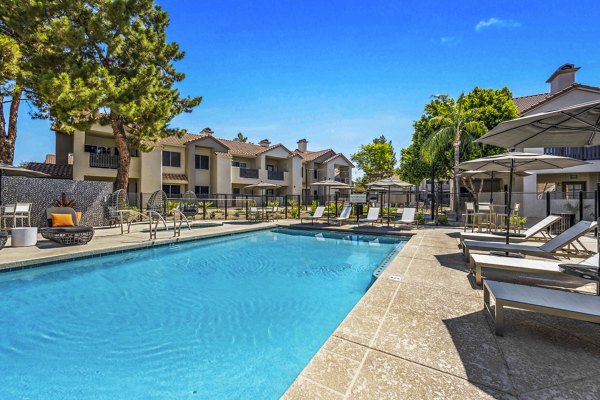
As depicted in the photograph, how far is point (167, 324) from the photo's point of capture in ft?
12.8

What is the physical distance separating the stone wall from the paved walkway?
12207mm

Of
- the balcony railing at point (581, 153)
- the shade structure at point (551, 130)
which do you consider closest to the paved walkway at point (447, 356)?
the shade structure at point (551, 130)

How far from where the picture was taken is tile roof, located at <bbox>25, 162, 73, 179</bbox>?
57.0ft

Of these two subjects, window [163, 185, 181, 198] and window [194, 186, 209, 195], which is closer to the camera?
window [163, 185, 181, 198]

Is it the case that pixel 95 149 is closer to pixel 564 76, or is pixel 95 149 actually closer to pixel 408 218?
pixel 408 218

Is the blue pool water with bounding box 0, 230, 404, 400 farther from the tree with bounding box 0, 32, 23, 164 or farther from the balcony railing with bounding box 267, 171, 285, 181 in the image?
the balcony railing with bounding box 267, 171, 285, 181

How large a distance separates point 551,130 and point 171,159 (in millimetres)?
24128

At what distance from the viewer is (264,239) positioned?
11031 mm

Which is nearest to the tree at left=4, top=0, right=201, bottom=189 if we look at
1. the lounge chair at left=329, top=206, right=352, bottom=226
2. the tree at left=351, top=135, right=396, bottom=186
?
the lounge chair at left=329, top=206, right=352, bottom=226

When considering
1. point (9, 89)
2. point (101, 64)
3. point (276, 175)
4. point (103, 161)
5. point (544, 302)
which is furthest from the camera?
point (276, 175)

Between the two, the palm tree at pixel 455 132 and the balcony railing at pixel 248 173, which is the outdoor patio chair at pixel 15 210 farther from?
the balcony railing at pixel 248 173

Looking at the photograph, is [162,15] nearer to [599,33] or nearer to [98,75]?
[98,75]

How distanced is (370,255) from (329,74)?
839cm

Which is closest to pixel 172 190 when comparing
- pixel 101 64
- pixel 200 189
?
pixel 200 189
